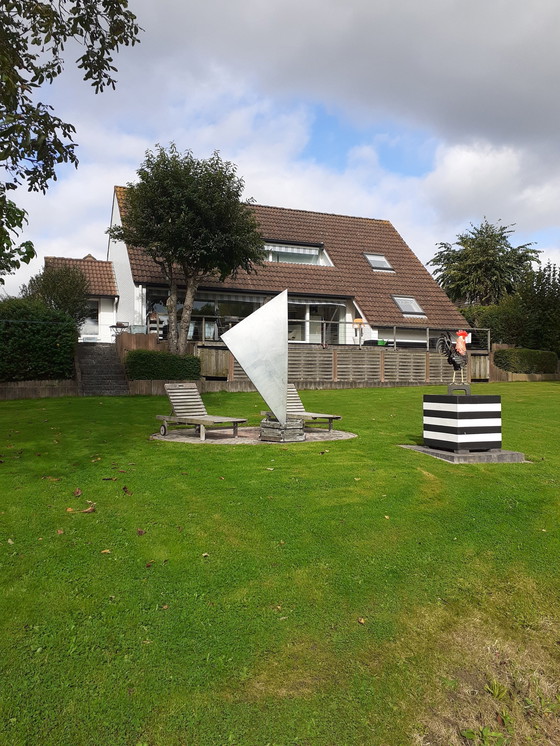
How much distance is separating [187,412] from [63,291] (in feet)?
59.9

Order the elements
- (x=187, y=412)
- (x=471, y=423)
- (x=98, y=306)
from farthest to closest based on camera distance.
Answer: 1. (x=98, y=306)
2. (x=187, y=412)
3. (x=471, y=423)

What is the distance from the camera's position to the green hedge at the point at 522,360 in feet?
100

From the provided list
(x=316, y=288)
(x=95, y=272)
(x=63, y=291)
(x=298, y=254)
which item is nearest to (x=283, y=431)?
(x=63, y=291)

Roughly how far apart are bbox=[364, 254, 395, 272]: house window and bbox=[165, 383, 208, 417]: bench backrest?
1011 inches

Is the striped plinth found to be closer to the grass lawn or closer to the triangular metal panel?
the grass lawn

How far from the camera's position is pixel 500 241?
59156mm

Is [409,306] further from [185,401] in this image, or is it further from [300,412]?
[185,401]

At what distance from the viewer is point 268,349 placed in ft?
37.7

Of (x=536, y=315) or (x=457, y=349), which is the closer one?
(x=457, y=349)

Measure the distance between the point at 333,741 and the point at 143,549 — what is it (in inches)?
111

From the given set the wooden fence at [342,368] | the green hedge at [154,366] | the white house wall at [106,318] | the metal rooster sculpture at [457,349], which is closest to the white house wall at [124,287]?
the white house wall at [106,318]

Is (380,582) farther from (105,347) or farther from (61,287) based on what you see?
(61,287)

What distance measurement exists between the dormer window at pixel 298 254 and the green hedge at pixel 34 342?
16285 mm

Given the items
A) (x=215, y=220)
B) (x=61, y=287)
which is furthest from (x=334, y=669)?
(x=61, y=287)
